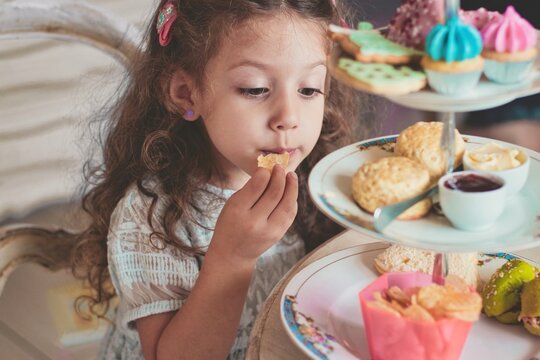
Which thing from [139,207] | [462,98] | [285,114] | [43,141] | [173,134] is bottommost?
[43,141]

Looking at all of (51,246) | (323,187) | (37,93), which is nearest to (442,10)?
(323,187)

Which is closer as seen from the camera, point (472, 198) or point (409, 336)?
point (472, 198)

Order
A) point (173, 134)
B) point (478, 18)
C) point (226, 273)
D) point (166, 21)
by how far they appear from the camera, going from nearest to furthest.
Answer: point (478, 18)
point (226, 273)
point (166, 21)
point (173, 134)

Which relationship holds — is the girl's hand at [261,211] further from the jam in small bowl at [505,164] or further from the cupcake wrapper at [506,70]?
the cupcake wrapper at [506,70]

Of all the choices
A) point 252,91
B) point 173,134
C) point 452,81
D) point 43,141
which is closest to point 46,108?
point 43,141

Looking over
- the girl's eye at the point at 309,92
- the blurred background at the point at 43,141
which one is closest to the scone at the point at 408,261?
the girl's eye at the point at 309,92

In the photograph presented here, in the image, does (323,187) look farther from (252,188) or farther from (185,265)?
(185,265)

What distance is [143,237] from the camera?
1.52 metres

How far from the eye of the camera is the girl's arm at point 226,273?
1.21m

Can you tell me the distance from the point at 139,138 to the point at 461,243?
98 cm

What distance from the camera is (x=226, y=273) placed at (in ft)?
4.28

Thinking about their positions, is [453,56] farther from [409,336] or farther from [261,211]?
[261,211]

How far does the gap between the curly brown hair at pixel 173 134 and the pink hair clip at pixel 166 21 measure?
0.05 ft

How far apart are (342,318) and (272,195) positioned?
227 mm
